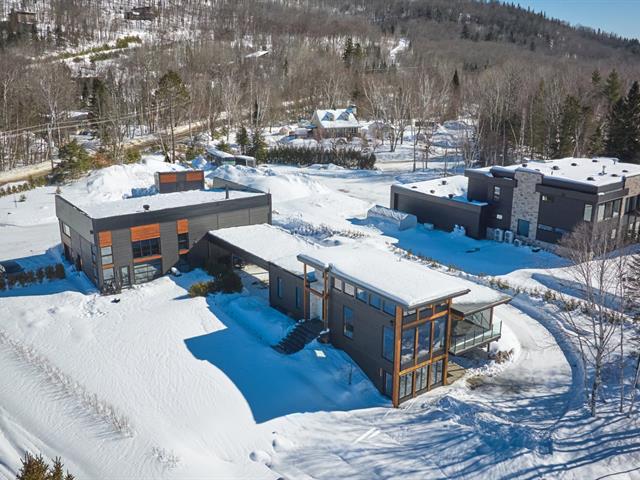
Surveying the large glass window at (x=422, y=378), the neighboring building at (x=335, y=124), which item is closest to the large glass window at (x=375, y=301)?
the large glass window at (x=422, y=378)

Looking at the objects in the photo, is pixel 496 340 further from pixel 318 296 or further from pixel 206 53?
pixel 206 53

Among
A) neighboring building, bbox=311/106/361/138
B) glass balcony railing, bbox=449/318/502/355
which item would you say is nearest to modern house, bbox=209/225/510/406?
glass balcony railing, bbox=449/318/502/355

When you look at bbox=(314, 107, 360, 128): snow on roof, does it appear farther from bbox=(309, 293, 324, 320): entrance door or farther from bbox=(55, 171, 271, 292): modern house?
bbox=(309, 293, 324, 320): entrance door

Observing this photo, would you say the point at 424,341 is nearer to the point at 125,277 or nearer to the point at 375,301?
the point at 375,301

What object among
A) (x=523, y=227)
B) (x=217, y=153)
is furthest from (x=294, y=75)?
(x=523, y=227)

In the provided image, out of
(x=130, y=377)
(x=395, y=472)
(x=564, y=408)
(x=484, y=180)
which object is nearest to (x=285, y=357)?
(x=130, y=377)

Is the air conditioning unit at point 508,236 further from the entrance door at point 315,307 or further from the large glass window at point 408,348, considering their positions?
the large glass window at point 408,348
